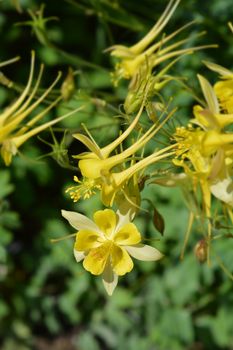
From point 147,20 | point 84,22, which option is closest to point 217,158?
point 147,20

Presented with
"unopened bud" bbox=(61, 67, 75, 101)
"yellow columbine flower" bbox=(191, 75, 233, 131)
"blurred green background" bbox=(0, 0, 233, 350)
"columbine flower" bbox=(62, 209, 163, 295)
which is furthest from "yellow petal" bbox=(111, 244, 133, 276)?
"blurred green background" bbox=(0, 0, 233, 350)

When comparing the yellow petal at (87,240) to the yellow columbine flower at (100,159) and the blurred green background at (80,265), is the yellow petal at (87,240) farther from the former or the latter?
the blurred green background at (80,265)

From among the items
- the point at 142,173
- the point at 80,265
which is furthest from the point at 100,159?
the point at 80,265

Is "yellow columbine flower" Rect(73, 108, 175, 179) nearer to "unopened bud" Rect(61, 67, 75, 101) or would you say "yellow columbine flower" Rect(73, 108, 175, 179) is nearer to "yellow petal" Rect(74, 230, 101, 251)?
"yellow petal" Rect(74, 230, 101, 251)

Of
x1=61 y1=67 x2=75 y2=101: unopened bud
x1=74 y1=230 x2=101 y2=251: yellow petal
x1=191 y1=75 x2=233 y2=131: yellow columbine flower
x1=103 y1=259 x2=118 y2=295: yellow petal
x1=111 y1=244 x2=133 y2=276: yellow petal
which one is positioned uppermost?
x1=191 y1=75 x2=233 y2=131: yellow columbine flower

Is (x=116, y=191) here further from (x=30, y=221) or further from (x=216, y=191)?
(x=30, y=221)

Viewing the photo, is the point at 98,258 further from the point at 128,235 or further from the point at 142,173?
the point at 142,173

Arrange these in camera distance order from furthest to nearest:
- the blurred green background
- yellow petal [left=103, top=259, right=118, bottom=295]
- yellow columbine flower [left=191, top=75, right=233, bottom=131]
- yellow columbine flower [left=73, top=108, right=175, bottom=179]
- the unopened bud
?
the blurred green background
the unopened bud
yellow petal [left=103, top=259, right=118, bottom=295]
yellow columbine flower [left=73, top=108, right=175, bottom=179]
yellow columbine flower [left=191, top=75, right=233, bottom=131]
